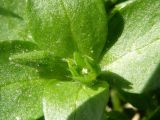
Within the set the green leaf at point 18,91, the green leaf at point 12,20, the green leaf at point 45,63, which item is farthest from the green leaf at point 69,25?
the green leaf at point 12,20

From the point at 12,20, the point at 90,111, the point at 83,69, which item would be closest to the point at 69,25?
the point at 83,69

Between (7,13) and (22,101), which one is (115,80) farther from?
(7,13)

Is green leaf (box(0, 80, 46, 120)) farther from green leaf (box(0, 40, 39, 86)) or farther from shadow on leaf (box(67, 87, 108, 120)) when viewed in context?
shadow on leaf (box(67, 87, 108, 120))

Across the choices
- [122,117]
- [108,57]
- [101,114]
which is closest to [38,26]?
[108,57]

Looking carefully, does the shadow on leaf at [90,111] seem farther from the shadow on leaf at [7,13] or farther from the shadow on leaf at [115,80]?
the shadow on leaf at [7,13]

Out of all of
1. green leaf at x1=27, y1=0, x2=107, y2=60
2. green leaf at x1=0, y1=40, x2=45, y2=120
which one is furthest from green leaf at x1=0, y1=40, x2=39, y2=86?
green leaf at x1=27, y1=0, x2=107, y2=60

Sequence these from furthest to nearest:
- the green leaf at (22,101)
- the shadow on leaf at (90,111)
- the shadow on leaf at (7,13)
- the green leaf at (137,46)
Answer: the shadow on leaf at (7,13)
the green leaf at (22,101)
the green leaf at (137,46)
the shadow on leaf at (90,111)
